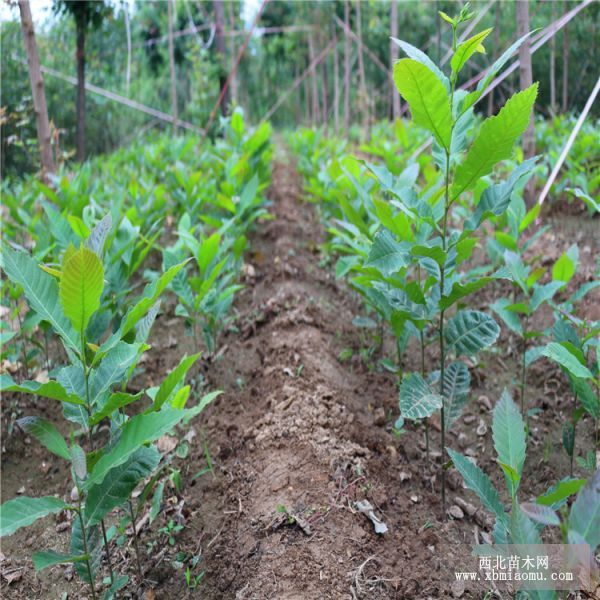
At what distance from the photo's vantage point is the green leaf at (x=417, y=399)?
76.0 inches

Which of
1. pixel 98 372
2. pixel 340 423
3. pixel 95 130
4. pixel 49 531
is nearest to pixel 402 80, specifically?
pixel 98 372

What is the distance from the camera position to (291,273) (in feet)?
14.2

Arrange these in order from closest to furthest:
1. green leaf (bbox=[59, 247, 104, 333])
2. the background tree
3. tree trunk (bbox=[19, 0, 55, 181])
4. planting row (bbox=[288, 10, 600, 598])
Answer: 1. green leaf (bbox=[59, 247, 104, 333])
2. planting row (bbox=[288, 10, 600, 598])
3. tree trunk (bbox=[19, 0, 55, 181])
4. the background tree

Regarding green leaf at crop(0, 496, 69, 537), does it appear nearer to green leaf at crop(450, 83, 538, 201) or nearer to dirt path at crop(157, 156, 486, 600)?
dirt path at crop(157, 156, 486, 600)

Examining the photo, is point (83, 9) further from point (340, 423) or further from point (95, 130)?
point (340, 423)

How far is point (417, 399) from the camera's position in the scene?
2.01 m

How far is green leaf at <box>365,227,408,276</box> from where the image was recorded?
200cm

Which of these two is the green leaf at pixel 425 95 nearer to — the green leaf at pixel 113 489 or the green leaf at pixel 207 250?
the green leaf at pixel 113 489

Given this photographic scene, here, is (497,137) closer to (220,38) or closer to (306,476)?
(306,476)

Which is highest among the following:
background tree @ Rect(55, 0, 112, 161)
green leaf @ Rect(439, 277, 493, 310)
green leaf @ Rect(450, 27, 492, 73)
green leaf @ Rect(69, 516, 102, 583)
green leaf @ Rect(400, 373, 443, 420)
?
background tree @ Rect(55, 0, 112, 161)

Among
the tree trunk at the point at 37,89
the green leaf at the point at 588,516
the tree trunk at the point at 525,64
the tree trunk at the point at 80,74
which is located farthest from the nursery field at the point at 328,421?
the tree trunk at the point at 80,74

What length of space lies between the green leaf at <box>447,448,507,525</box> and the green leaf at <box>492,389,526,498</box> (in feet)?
0.26

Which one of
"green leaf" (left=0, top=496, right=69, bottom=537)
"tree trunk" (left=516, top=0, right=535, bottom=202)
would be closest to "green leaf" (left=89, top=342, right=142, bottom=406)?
"green leaf" (left=0, top=496, right=69, bottom=537)

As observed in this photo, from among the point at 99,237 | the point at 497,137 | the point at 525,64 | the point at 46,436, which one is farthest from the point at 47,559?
the point at 525,64
